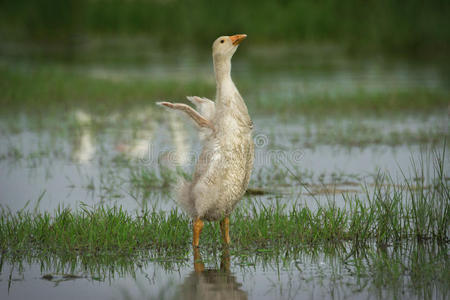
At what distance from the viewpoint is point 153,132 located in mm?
14031

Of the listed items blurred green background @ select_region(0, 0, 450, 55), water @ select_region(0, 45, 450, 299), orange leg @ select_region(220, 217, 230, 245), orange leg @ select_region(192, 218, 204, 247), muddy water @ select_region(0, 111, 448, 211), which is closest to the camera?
water @ select_region(0, 45, 450, 299)

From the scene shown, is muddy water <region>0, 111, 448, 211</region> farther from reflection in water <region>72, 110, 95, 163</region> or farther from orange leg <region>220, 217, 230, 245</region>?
orange leg <region>220, 217, 230, 245</region>

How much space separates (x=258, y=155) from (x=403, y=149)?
8.62ft

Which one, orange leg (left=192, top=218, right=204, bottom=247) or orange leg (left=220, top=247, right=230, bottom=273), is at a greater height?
orange leg (left=192, top=218, right=204, bottom=247)

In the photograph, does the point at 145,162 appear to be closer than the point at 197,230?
No

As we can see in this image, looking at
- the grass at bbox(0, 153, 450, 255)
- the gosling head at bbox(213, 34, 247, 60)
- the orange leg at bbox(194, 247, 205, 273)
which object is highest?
the gosling head at bbox(213, 34, 247, 60)

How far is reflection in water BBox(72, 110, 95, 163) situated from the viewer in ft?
37.9

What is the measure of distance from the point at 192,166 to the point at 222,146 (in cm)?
102

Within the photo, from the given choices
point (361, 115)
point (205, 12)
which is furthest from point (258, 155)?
point (205, 12)

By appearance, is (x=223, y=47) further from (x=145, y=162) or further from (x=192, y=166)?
(x=145, y=162)

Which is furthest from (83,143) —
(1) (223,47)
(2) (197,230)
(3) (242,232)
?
(1) (223,47)

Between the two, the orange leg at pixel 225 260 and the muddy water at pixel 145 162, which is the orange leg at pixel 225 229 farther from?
the muddy water at pixel 145 162

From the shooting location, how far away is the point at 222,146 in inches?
246

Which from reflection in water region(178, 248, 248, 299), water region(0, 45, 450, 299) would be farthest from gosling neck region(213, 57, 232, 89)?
→ reflection in water region(178, 248, 248, 299)
